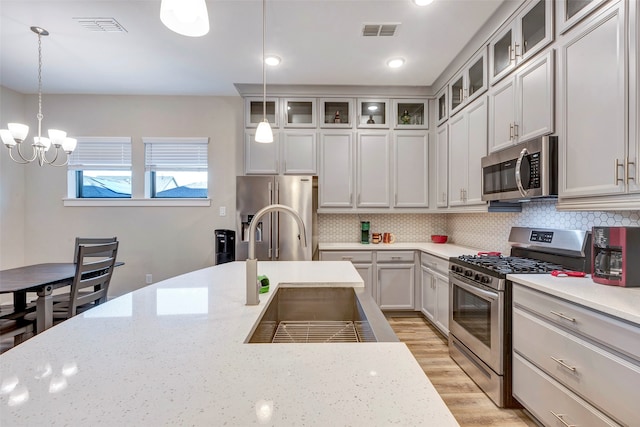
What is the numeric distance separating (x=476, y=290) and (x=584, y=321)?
2.48 feet

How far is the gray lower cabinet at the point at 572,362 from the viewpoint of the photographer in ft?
3.82

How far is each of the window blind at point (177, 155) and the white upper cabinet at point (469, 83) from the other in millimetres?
3101

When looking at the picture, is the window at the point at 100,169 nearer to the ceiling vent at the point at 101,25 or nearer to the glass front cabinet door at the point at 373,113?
the ceiling vent at the point at 101,25

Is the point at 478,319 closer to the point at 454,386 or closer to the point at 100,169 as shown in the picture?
the point at 454,386

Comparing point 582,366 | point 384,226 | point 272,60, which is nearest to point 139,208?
point 272,60

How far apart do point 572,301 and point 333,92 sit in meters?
3.15

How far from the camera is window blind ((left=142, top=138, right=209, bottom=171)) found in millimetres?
4047

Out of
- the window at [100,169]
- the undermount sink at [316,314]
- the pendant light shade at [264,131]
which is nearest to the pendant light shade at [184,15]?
the pendant light shade at [264,131]

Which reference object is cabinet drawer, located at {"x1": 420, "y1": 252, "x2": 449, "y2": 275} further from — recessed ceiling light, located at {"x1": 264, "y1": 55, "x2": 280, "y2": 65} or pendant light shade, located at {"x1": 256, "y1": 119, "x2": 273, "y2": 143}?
recessed ceiling light, located at {"x1": 264, "y1": 55, "x2": 280, "y2": 65}

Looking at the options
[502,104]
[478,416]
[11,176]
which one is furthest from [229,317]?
Answer: [11,176]

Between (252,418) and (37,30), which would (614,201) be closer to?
(252,418)

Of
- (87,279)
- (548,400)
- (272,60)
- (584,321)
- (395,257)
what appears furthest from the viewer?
(395,257)

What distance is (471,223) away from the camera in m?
3.41

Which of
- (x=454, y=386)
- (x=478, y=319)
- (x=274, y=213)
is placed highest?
(x=274, y=213)
